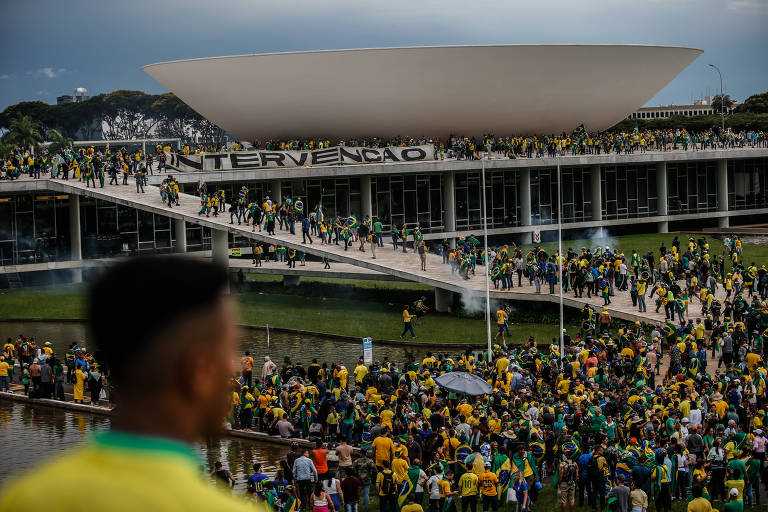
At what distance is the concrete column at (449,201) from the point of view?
51.8m

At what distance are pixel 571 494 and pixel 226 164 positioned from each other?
3309 cm

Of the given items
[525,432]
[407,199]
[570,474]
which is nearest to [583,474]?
[570,474]

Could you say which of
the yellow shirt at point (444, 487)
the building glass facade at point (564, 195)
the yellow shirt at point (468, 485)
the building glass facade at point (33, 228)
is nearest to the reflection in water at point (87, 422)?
the yellow shirt at point (444, 487)

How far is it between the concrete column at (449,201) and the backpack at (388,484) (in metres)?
38.7

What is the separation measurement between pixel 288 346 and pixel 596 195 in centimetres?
3006

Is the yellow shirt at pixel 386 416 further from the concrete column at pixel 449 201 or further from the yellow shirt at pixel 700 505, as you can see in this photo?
the concrete column at pixel 449 201

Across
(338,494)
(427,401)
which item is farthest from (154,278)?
(427,401)

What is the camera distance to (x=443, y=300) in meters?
34.4

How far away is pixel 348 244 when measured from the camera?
36.1 metres

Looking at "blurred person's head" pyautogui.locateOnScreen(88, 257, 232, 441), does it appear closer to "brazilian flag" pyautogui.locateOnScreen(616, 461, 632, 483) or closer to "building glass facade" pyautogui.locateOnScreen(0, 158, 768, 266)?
A: "brazilian flag" pyautogui.locateOnScreen(616, 461, 632, 483)

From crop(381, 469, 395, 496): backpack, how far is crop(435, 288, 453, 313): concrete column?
2057 cm

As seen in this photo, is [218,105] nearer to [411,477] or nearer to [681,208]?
[681,208]

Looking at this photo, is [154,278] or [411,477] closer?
[154,278]

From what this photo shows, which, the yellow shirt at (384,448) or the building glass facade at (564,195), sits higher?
the building glass facade at (564,195)
